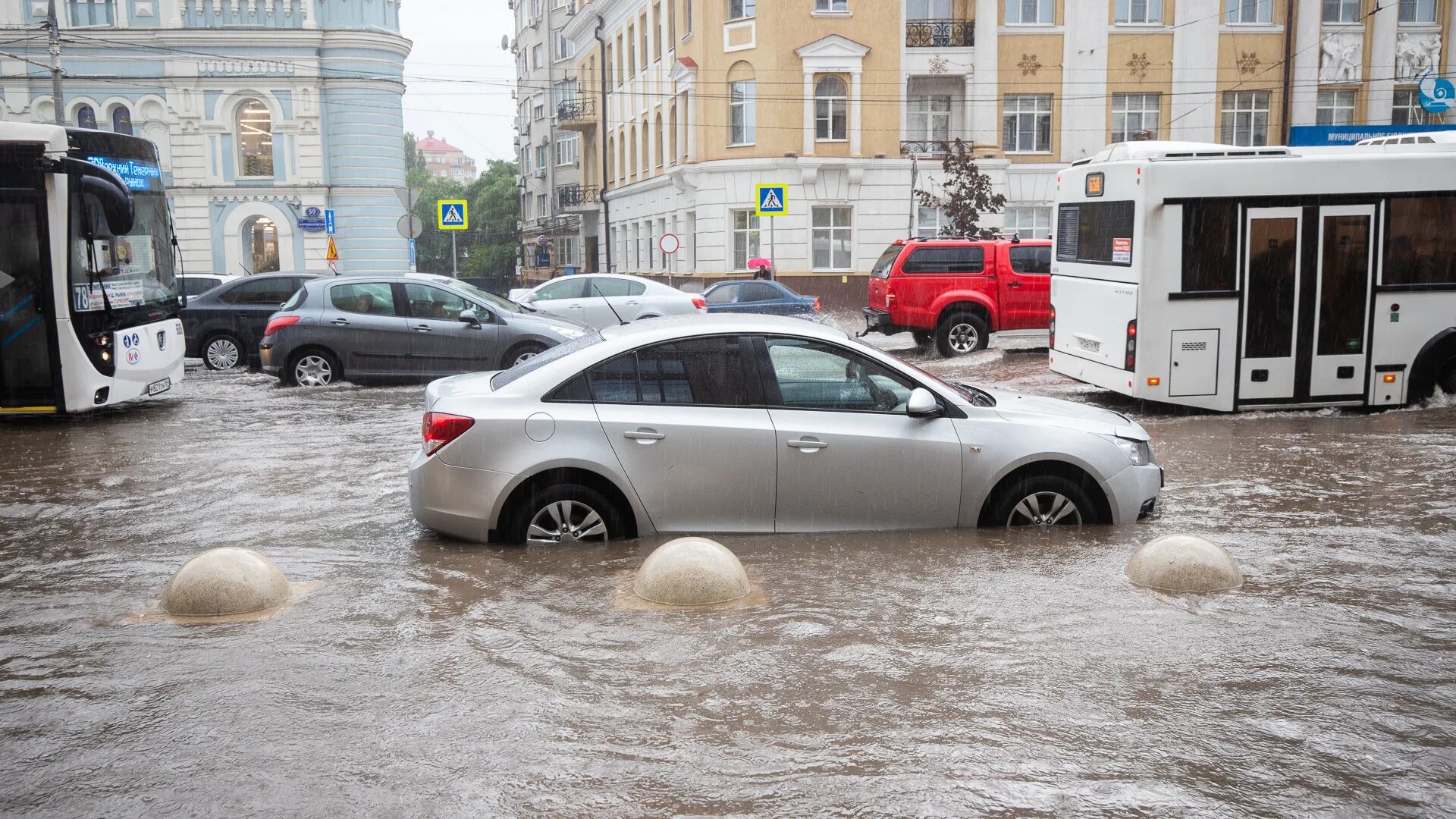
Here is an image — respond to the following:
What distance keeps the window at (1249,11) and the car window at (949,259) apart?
20.7 m

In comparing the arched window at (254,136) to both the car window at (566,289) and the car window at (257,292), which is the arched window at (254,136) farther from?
the car window at (566,289)

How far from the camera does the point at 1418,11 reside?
36875 millimetres

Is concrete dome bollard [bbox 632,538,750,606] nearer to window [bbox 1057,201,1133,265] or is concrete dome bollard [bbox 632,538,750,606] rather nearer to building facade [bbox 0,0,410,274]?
window [bbox 1057,201,1133,265]

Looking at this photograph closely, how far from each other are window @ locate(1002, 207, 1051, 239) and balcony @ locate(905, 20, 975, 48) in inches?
202

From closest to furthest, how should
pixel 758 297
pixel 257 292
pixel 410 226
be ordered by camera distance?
pixel 257 292, pixel 758 297, pixel 410 226

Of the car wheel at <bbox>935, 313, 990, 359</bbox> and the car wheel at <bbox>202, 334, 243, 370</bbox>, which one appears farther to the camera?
the car wheel at <bbox>935, 313, 990, 359</bbox>

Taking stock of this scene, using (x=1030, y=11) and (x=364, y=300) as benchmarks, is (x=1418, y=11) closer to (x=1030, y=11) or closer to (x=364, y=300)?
(x=1030, y=11)

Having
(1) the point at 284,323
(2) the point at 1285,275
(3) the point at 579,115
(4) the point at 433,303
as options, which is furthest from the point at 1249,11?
(3) the point at 579,115

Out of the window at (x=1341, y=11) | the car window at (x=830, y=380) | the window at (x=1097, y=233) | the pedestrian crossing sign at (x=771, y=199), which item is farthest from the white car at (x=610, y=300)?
Answer: the window at (x=1341, y=11)

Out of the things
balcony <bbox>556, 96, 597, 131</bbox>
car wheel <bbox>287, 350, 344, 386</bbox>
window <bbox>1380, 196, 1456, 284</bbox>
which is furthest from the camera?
balcony <bbox>556, 96, 597, 131</bbox>

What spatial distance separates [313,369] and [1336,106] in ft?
107

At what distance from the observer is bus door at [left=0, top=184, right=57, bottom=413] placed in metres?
12.9

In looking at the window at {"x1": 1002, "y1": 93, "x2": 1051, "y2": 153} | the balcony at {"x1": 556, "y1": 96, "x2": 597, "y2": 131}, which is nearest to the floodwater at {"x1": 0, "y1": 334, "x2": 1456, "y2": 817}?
the window at {"x1": 1002, "y1": 93, "x2": 1051, "y2": 153}

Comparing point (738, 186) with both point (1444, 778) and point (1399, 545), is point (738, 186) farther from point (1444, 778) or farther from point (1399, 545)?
point (1444, 778)
